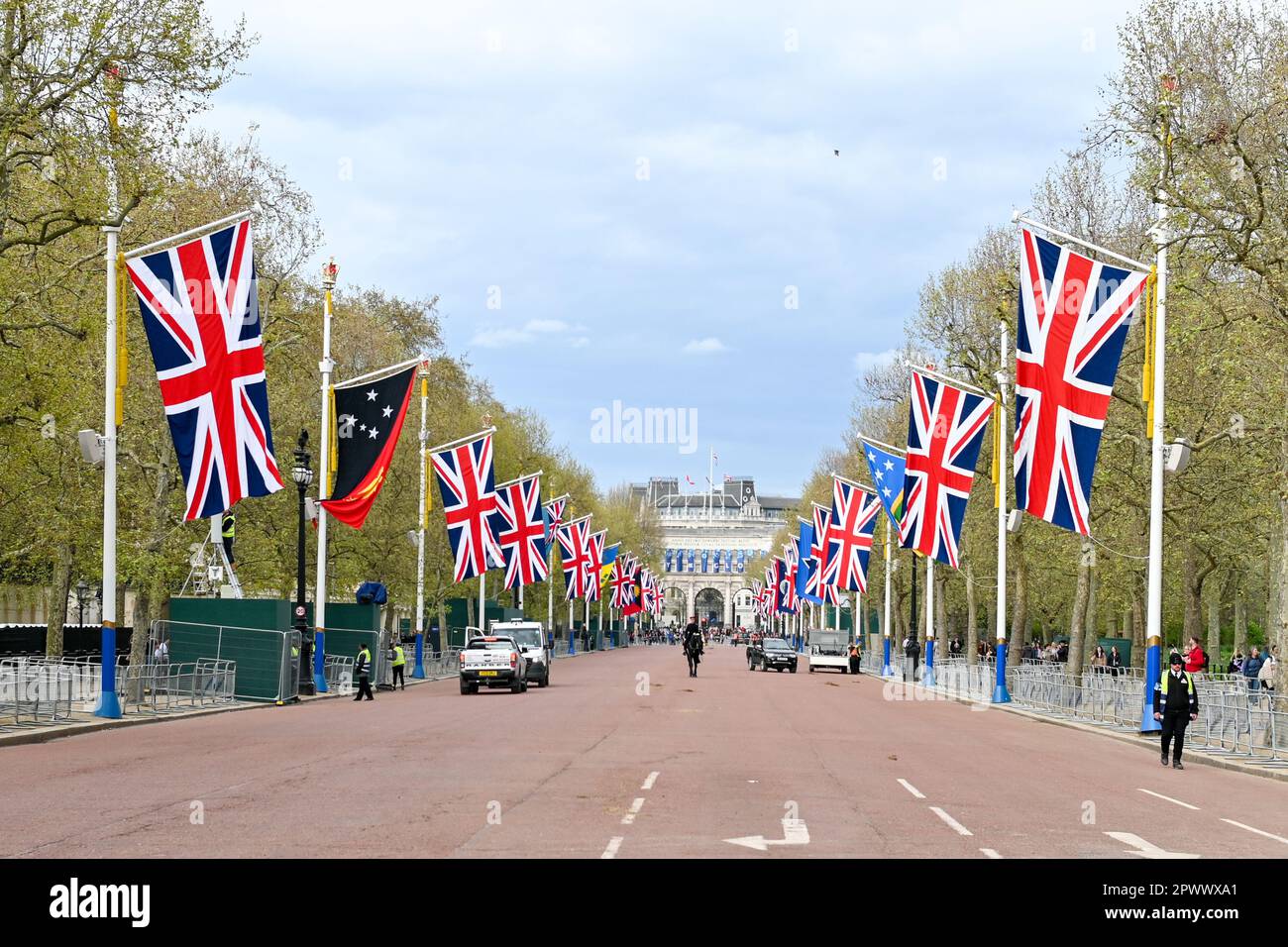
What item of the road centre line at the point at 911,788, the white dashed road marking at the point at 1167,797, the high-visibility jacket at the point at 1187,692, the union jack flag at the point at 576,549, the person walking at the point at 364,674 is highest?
the union jack flag at the point at 576,549

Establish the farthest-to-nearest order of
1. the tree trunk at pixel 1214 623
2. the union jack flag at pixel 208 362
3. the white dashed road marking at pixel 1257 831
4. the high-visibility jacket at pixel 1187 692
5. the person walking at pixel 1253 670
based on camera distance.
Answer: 1. the tree trunk at pixel 1214 623
2. the person walking at pixel 1253 670
3. the union jack flag at pixel 208 362
4. the high-visibility jacket at pixel 1187 692
5. the white dashed road marking at pixel 1257 831

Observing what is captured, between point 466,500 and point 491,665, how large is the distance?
24.9 ft

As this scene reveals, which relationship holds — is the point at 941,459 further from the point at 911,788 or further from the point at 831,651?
the point at 831,651

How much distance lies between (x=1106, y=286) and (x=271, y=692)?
2318 cm

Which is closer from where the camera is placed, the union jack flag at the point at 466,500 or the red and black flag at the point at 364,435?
the red and black flag at the point at 364,435

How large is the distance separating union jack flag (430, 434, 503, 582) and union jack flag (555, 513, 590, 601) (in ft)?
84.7

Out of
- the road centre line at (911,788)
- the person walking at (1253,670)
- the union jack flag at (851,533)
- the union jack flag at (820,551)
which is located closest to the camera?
the road centre line at (911,788)

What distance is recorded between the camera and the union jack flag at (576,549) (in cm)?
7719

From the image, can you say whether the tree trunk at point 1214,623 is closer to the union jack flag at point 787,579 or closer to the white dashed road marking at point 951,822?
the union jack flag at point 787,579

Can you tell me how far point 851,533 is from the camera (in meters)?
61.1

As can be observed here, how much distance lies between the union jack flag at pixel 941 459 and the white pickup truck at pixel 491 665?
12.6 m

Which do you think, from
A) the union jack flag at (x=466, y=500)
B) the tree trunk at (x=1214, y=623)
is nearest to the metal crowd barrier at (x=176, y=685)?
the union jack flag at (x=466, y=500)
